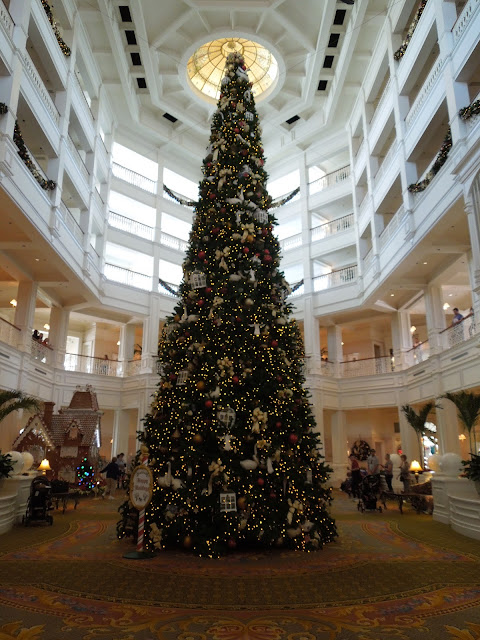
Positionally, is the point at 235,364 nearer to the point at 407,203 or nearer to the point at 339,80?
the point at 407,203

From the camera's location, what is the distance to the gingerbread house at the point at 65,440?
42.1 feet

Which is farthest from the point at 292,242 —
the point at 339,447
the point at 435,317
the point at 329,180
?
the point at 339,447

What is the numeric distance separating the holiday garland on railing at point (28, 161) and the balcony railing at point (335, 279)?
12.0 m

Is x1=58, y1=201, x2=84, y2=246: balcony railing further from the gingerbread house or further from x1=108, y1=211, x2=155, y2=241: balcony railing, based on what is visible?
the gingerbread house

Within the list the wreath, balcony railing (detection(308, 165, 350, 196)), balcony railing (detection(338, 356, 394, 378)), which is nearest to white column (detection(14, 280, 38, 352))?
balcony railing (detection(338, 356, 394, 378))

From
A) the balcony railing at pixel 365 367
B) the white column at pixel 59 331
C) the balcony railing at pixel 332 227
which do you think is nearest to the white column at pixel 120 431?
the white column at pixel 59 331

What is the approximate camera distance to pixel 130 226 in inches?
826

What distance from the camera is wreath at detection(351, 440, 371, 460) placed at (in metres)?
21.9

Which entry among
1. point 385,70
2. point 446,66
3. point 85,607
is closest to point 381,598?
point 85,607

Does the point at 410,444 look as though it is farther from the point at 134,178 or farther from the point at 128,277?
the point at 134,178

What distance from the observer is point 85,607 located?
13.3ft

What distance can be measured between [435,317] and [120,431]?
1356 centimetres

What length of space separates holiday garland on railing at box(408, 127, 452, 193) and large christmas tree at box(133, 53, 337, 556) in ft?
20.0

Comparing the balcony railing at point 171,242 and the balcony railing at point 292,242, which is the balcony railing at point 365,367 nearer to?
the balcony railing at point 292,242
